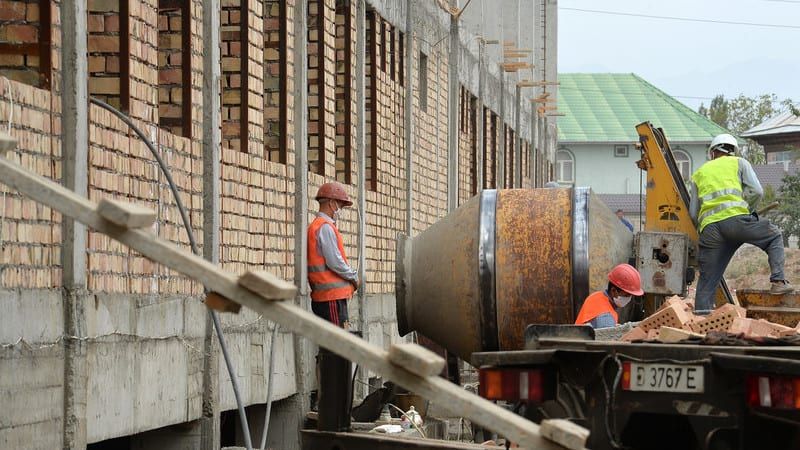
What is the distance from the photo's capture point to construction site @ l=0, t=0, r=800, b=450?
252 inches

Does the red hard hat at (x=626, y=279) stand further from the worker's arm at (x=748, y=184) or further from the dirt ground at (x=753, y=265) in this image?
the dirt ground at (x=753, y=265)

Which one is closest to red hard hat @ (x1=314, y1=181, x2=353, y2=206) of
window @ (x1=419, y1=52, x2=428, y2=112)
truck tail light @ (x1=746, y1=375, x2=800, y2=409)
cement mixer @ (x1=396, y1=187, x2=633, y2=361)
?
cement mixer @ (x1=396, y1=187, x2=633, y2=361)

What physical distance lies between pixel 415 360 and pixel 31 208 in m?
4.28

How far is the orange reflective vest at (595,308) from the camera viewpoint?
959 centimetres

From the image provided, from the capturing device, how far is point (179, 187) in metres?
10.9

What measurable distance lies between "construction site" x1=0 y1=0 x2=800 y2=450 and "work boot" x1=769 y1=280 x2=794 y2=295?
0.06 meters

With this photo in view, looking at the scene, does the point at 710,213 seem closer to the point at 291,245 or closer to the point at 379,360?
the point at 291,245

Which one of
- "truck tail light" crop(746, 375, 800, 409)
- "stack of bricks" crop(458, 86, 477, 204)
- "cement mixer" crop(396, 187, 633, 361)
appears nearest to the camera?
"truck tail light" crop(746, 375, 800, 409)

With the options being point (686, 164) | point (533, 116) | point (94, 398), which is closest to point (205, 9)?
point (94, 398)

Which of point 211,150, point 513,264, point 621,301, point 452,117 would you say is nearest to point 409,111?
point 452,117

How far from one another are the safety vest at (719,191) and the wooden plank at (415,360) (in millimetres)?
7979

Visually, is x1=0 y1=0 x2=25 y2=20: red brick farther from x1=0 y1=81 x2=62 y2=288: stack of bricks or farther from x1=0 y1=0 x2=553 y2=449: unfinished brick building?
x1=0 y1=81 x2=62 y2=288: stack of bricks

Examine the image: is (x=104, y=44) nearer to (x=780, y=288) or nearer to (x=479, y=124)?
(x=780, y=288)

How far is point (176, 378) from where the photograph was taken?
1045 cm
